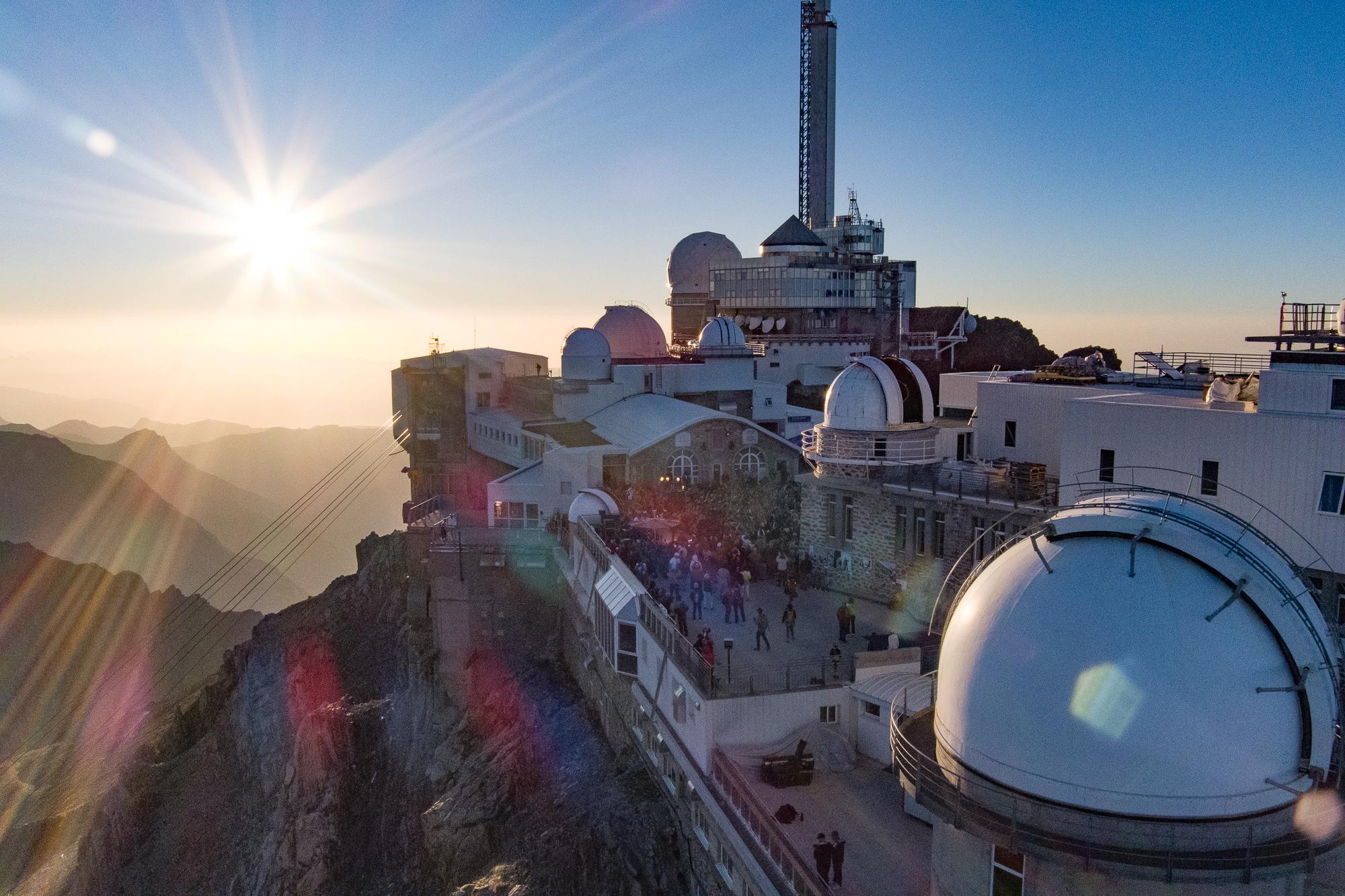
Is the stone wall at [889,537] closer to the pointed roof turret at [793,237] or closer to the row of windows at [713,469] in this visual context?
the row of windows at [713,469]

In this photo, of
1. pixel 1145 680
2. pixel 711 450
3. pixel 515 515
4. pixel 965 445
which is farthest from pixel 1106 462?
pixel 515 515

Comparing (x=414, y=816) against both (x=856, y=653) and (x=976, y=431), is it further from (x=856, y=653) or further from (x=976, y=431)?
(x=976, y=431)

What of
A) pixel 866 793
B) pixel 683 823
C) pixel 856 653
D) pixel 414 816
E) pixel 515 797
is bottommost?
pixel 414 816

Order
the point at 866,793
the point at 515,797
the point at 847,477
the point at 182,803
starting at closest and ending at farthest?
the point at 866,793
the point at 515,797
the point at 847,477
the point at 182,803

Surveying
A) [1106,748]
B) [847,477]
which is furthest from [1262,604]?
[847,477]

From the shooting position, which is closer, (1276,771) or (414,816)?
(1276,771)

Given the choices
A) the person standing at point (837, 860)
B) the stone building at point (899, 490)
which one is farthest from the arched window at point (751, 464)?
the person standing at point (837, 860)

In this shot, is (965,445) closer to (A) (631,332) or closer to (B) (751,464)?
(B) (751,464)

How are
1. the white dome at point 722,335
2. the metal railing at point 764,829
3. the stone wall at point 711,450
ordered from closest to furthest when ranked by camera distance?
1. the metal railing at point 764,829
2. the stone wall at point 711,450
3. the white dome at point 722,335
